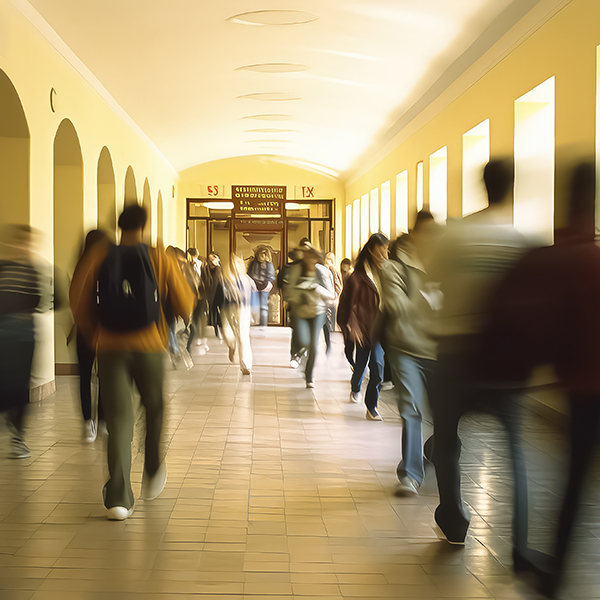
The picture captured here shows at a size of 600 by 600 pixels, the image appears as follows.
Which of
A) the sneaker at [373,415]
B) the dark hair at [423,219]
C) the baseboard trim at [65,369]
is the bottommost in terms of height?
the sneaker at [373,415]

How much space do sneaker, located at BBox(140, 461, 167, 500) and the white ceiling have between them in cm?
549

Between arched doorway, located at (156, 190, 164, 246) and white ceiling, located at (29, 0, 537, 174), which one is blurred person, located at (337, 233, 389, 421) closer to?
white ceiling, located at (29, 0, 537, 174)

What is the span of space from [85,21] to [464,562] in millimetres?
7246

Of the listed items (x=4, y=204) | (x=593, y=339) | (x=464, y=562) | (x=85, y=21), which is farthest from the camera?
(x=85, y=21)

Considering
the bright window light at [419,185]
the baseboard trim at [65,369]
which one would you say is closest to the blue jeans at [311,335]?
the baseboard trim at [65,369]

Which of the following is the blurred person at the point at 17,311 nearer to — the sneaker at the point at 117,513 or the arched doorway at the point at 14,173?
the sneaker at the point at 117,513

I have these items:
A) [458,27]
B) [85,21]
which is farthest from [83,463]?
[458,27]

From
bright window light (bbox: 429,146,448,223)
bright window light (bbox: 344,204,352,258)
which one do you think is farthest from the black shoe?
bright window light (bbox: 344,204,352,258)

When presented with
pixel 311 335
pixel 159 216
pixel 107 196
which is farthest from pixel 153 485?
pixel 159 216

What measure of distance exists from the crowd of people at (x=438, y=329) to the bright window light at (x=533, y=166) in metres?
2.90

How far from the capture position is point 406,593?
313 centimetres

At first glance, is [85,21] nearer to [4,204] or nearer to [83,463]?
[4,204]

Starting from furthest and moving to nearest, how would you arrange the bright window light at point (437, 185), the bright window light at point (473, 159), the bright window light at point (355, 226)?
the bright window light at point (355, 226), the bright window light at point (437, 185), the bright window light at point (473, 159)

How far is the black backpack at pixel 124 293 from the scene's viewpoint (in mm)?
3934
